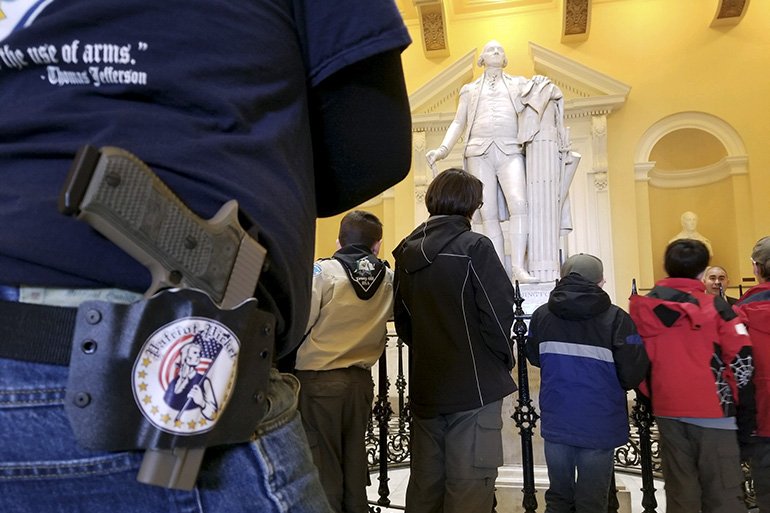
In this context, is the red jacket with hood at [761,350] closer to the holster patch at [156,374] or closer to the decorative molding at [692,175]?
the holster patch at [156,374]

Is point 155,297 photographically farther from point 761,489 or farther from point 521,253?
point 521,253

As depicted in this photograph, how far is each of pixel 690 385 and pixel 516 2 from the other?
8992 mm

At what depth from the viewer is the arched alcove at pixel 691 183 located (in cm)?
848

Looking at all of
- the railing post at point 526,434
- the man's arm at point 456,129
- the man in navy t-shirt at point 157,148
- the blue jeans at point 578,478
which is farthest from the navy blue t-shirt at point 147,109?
the man's arm at point 456,129

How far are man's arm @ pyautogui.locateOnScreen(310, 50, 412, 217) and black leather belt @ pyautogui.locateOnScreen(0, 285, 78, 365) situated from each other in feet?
1.16

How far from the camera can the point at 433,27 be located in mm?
9273

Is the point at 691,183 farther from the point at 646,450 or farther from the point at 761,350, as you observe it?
the point at 646,450

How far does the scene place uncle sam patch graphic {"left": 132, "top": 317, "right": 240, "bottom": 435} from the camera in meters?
0.41

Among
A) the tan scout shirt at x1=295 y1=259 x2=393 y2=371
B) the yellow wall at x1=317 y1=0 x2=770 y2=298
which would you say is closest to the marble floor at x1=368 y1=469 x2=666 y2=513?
the tan scout shirt at x1=295 y1=259 x2=393 y2=371

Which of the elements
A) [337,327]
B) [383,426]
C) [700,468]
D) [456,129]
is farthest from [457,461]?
[456,129]

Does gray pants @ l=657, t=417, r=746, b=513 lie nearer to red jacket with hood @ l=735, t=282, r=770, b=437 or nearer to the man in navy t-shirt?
red jacket with hood @ l=735, t=282, r=770, b=437

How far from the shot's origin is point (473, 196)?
2273mm

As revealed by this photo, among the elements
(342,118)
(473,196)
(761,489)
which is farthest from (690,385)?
(342,118)

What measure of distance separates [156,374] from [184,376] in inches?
0.8
